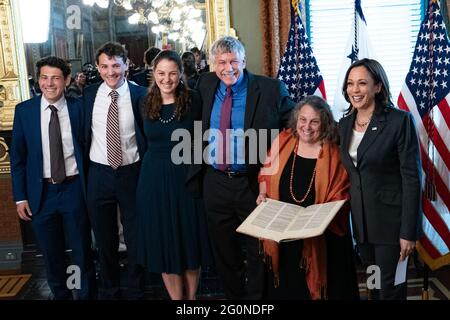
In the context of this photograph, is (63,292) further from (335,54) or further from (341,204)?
(335,54)

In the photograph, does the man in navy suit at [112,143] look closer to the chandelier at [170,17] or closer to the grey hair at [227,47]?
the grey hair at [227,47]

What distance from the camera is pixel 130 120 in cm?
318

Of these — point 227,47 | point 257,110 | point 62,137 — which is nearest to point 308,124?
point 257,110

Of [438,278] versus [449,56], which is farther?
[438,278]

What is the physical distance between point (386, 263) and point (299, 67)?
5.78 ft

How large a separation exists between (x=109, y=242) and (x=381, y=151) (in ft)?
5.77

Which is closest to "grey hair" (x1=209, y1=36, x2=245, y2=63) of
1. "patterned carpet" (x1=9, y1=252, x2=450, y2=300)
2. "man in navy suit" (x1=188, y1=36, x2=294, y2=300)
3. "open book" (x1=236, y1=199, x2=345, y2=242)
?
"man in navy suit" (x1=188, y1=36, x2=294, y2=300)

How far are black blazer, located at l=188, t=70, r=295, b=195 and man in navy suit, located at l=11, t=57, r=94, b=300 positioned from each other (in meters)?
0.74

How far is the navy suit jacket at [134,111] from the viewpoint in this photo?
316cm

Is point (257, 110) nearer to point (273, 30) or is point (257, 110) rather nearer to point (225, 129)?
point (225, 129)

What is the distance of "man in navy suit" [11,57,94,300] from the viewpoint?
3.14m

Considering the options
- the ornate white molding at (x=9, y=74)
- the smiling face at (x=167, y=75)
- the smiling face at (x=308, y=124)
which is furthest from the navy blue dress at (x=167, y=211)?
the ornate white molding at (x=9, y=74)

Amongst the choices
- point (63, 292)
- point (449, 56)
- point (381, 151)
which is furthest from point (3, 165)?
point (449, 56)

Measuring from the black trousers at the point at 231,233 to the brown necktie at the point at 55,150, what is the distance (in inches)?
34.4
